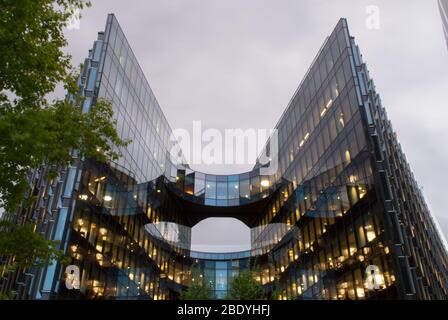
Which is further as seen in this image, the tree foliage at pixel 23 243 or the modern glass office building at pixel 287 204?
the modern glass office building at pixel 287 204

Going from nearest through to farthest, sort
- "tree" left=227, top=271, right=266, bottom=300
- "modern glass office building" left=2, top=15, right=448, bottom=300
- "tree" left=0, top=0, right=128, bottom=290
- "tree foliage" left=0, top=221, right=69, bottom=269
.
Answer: "tree" left=0, top=0, right=128, bottom=290, "tree foliage" left=0, top=221, right=69, bottom=269, "modern glass office building" left=2, top=15, right=448, bottom=300, "tree" left=227, top=271, right=266, bottom=300

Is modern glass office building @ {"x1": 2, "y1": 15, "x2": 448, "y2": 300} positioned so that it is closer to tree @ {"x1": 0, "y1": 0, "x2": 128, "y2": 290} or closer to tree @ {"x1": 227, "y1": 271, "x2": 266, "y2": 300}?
tree @ {"x1": 227, "y1": 271, "x2": 266, "y2": 300}

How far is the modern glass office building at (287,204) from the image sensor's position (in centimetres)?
2958

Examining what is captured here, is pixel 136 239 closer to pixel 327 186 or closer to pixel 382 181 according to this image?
pixel 327 186

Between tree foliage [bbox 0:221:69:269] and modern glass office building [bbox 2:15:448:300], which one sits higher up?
modern glass office building [bbox 2:15:448:300]

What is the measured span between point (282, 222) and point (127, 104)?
927 inches

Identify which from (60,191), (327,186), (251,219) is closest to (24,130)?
(60,191)

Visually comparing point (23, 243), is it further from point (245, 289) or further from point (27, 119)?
point (245, 289)

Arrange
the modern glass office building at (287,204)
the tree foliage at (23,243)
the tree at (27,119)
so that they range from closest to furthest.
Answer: the tree at (27,119), the tree foliage at (23,243), the modern glass office building at (287,204)

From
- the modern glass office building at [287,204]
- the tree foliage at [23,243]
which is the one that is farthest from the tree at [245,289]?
the tree foliage at [23,243]

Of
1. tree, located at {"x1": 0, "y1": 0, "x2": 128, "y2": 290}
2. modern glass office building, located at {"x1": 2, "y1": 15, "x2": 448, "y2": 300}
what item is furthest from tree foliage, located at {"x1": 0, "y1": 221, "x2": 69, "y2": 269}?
modern glass office building, located at {"x1": 2, "y1": 15, "x2": 448, "y2": 300}

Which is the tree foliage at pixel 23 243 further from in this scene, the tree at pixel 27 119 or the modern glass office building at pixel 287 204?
the modern glass office building at pixel 287 204

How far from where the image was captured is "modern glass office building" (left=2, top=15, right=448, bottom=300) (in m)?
29.6

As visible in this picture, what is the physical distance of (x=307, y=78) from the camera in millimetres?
45625
